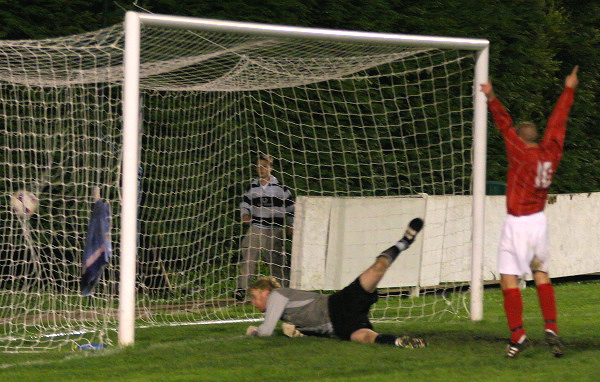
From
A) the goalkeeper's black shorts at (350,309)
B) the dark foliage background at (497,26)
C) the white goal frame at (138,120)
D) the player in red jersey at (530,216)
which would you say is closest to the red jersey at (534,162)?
the player in red jersey at (530,216)

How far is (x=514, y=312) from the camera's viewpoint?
29.3 ft

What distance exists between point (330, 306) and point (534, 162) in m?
2.06

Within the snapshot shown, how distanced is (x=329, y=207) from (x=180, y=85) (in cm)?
224

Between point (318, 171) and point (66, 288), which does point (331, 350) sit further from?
point (318, 171)

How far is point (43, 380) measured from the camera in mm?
8188

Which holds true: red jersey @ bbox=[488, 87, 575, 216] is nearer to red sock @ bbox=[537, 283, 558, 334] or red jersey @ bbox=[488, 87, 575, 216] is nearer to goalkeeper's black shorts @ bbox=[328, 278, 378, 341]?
red sock @ bbox=[537, 283, 558, 334]

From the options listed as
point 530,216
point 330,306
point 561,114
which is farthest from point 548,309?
point 330,306

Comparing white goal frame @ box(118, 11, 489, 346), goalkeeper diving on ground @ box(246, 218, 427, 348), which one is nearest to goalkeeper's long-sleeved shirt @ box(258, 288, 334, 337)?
goalkeeper diving on ground @ box(246, 218, 427, 348)

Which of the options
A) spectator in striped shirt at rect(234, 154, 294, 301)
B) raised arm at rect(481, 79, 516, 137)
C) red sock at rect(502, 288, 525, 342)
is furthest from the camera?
spectator in striped shirt at rect(234, 154, 294, 301)

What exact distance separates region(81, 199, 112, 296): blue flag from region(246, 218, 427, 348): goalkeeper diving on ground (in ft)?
6.24

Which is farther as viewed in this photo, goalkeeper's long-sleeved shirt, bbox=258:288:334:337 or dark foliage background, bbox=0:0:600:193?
dark foliage background, bbox=0:0:600:193

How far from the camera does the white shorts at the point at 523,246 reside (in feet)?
29.5

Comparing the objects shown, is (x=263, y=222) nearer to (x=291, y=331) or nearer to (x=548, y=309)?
(x=291, y=331)

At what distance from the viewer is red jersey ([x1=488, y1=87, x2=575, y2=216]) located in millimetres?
9016
